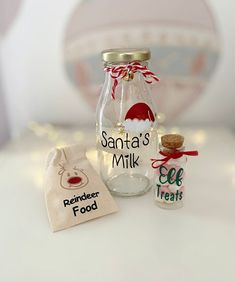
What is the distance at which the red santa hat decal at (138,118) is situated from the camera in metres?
0.61

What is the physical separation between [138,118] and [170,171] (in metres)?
0.11

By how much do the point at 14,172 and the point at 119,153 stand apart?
0.94ft

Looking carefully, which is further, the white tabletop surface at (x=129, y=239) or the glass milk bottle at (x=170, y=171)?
the glass milk bottle at (x=170, y=171)

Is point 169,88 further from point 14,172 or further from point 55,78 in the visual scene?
point 14,172

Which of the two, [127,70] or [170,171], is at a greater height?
[127,70]

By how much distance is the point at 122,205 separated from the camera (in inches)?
25.0

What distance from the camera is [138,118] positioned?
62 cm

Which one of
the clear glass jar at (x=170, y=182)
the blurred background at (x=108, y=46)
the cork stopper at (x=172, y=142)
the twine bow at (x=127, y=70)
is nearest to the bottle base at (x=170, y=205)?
the clear glass jar at (x=170, y=182)

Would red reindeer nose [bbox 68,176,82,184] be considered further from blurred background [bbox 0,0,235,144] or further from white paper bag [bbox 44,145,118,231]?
blurred background [bbox 0,0,235,144]

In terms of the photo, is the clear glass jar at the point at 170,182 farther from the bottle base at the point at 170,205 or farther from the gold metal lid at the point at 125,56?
the gold metal lid at the point at 125,56

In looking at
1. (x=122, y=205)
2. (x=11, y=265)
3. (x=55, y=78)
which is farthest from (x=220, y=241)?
(x=55, y=78)

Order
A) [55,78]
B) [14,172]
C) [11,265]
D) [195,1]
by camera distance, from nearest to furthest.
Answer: [11,265] → [14,172] → [195,1] → [55,78]

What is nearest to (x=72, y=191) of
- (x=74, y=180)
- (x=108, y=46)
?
(x=74, y=180)

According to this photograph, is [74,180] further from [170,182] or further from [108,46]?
[108,46]
